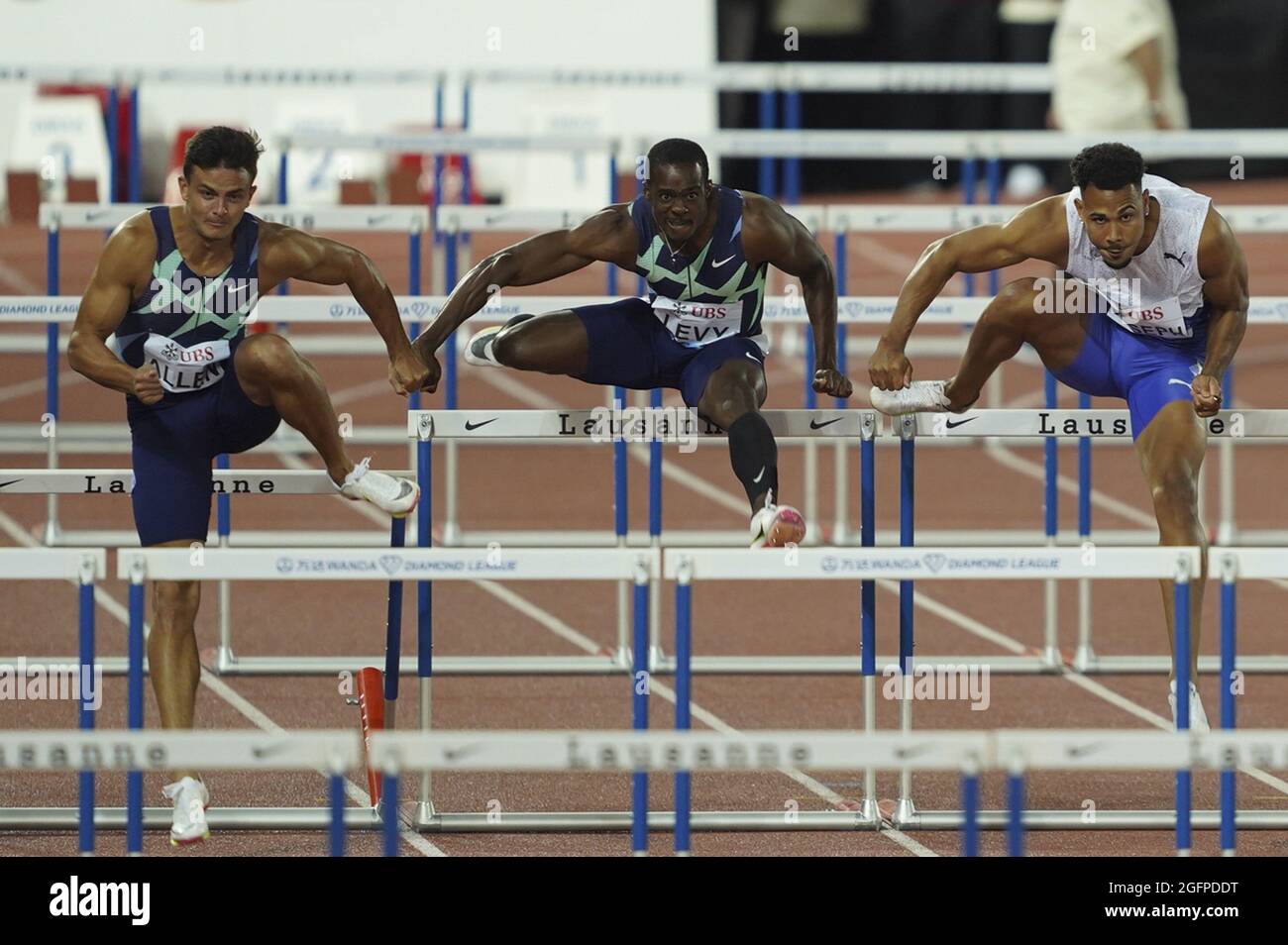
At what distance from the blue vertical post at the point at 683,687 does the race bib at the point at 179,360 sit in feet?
5.03

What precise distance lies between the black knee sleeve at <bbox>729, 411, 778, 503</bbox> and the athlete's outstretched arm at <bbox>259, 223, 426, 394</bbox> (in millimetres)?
801

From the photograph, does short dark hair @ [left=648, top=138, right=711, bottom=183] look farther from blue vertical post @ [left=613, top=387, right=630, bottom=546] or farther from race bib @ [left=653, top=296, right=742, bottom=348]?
blue vertical post @ [left=613, top=387, right=630, bottom=546]

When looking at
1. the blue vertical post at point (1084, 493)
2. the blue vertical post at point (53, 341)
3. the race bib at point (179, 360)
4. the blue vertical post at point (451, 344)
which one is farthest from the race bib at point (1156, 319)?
the blue vertical post at point (53, 341)

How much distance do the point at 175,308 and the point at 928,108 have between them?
12326mm

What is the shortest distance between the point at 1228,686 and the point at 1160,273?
151 cm

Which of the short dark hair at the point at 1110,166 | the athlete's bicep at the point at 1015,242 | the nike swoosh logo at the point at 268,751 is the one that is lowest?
the nike swoosh logo at the point at 268,751

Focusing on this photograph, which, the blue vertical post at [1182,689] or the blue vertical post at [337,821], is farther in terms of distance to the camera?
the blue vertical post at [1182,689]

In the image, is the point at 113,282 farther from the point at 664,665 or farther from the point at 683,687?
the point at 664,665

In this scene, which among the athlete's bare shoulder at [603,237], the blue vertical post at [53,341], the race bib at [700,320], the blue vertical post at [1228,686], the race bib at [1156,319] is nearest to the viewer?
the blue vertical post at [1228,686]

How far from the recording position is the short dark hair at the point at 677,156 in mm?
5668

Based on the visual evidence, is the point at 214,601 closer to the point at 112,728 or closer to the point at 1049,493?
the point at 112,728

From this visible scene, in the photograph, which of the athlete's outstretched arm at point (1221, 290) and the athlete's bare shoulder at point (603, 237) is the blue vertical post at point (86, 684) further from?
the athlete's outstretched arm at point (1221, 290)

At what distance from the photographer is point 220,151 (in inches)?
205
